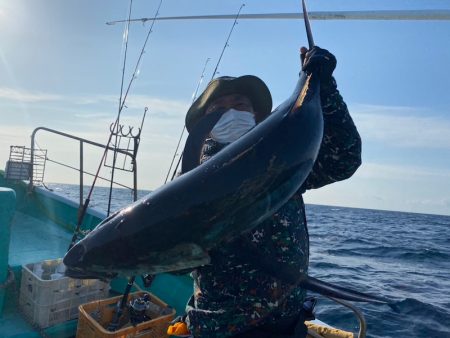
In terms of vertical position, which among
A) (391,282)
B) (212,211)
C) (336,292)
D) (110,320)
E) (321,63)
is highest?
(321,63)

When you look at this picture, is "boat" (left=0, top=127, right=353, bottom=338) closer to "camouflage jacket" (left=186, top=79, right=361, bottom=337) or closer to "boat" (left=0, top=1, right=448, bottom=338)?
"boat" (left=0, top=1, right=448, bottom=338)

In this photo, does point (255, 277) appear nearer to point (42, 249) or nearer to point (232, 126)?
point (232, 126)

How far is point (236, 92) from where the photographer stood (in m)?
2.70

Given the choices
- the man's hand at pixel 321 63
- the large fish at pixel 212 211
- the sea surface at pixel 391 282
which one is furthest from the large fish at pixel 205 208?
the sea surface at pixel 391 282

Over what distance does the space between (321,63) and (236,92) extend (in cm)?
65

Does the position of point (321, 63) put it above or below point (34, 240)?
above

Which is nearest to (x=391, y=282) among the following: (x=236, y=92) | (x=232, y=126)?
(x=236, y=92)

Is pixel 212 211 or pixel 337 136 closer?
pixel 212 211

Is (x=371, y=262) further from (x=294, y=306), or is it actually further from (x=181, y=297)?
(x=294, y=306)

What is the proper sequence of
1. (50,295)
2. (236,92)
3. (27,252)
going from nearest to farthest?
(236,92), (50,295), (27,252)

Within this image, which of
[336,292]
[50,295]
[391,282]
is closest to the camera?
[336,292]

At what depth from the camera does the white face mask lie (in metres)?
2.45

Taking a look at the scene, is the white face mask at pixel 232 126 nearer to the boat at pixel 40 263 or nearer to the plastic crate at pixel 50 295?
the boat at pixel 40 263

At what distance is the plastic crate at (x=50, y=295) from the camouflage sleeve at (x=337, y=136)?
149 inches
